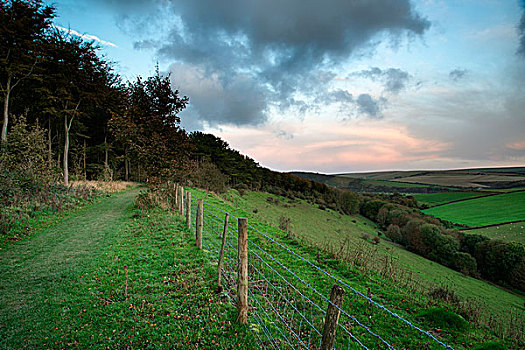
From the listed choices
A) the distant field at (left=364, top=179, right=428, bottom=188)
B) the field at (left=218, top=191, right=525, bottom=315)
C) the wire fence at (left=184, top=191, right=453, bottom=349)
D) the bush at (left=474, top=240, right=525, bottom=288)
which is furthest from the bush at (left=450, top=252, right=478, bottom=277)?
the distant field at (left=364, top=179, right=428, bottom=188)

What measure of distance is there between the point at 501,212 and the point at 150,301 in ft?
196

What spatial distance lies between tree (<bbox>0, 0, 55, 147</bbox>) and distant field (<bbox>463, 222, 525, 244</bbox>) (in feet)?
163

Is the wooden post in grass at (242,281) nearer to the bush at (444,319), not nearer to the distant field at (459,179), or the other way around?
the bush at (444,319)

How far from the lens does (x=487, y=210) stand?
152 feet

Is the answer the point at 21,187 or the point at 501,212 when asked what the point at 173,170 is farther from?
the point at 501,212

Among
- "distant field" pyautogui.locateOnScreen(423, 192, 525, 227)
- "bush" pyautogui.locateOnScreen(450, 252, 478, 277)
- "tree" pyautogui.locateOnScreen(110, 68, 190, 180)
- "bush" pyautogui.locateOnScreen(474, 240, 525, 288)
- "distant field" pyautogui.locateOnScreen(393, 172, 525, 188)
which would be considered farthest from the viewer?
"distant field" pyautogui.locateOnScreen(393, 172, 525, 188)

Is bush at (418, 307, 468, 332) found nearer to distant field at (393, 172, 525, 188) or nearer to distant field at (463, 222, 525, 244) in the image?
distant field at (463, 222, 525, 244)

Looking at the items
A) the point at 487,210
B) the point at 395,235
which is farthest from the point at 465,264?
the point at 487,210

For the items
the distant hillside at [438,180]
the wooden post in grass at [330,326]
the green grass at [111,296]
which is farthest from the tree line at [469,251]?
the distant hillside at [438,180]

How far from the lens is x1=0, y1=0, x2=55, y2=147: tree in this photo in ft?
49.0

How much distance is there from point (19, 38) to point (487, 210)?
70.2m

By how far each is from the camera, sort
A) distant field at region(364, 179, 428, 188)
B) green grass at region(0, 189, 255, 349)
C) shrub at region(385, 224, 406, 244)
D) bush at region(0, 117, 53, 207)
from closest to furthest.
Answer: green grass at region(0, 189, 255, 349)
bush at region(0, 117, 53, 207)
shrub at region(385, 224, 406, 244)
distant field at region(364, 179, 428, 188)

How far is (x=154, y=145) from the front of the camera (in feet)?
45.4

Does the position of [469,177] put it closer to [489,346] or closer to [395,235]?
[395,235]
